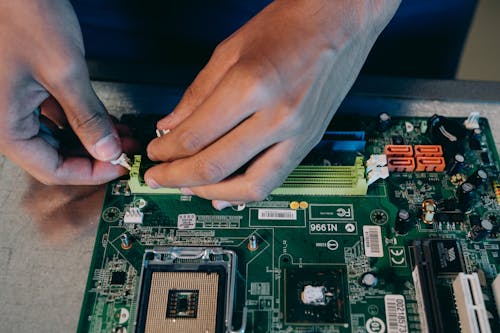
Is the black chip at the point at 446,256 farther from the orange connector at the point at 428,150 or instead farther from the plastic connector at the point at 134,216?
the plastic connector at the point at 134,216

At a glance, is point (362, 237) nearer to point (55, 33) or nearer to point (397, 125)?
point (397, 125)

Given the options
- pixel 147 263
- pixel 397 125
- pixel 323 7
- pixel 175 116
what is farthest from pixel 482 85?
pixel 147 263

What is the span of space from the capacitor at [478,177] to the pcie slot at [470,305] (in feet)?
2.37

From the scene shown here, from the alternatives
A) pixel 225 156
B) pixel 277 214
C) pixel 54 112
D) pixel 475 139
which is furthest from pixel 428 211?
pixel 54 112

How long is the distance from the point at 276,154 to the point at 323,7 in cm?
88

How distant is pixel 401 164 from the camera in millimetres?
3471

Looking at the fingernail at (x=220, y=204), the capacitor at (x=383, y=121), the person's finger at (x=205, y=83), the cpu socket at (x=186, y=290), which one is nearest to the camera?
the person's finger at (x=205, y=83)

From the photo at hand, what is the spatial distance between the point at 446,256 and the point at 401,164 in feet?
2.45

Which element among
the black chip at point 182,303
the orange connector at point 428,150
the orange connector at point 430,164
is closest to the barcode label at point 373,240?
the orange connector at point 430,164

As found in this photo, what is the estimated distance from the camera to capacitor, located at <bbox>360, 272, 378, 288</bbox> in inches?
119

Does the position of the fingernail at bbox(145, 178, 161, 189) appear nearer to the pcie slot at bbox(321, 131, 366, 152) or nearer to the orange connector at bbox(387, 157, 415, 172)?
the pcie slot at bbox(321, 131, 366, 152)

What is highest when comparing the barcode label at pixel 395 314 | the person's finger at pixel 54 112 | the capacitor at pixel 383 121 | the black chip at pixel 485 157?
the capacitor at pixel 383 121

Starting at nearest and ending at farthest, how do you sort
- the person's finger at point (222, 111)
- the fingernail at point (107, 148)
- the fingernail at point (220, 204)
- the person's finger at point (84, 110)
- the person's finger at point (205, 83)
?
the person's finger at point (222, 111)
the person's finger at point (205, 83)
the person's finger at point (84, 110)
the fingernail at point (107, 148)
the fingernail at point (220, 204)

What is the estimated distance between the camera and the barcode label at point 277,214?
3.32 meters
